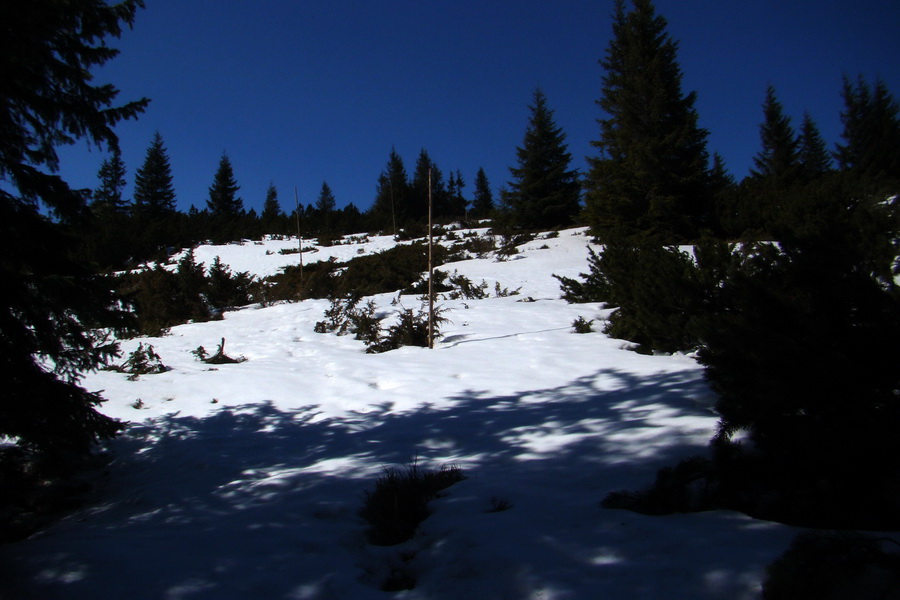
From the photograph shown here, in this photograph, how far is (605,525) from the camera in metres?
2.09

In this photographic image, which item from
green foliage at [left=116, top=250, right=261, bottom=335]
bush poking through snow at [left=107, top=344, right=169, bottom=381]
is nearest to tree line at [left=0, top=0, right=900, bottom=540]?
bush poking through snow at [left=107, top=344, right=169, bottom=381]

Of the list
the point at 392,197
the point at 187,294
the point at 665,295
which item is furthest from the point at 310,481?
the point at 392,197

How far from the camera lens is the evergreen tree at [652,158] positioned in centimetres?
1625

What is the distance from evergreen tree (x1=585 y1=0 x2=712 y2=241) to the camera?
16.2 metres

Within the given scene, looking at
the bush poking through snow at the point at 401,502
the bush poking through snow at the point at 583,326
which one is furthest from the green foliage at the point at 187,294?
the bush poking through snow at the point at 401,502

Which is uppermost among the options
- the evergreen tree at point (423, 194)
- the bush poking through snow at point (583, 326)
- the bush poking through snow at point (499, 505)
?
the evergreen tree at point (423, 194)

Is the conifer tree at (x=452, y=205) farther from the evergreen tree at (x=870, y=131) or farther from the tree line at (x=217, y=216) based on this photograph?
the evergreen tree at (x=870, y=131)

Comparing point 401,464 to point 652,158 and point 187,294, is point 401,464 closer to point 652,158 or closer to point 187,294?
point 187,294

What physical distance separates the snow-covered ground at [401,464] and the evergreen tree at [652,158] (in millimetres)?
10743

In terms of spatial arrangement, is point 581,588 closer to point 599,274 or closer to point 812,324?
point 812,324

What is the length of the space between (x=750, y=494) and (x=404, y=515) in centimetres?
177

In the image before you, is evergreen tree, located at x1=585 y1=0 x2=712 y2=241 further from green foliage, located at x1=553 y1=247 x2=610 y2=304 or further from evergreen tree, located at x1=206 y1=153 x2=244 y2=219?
evergreen tree, located at x1=206 y1=153 x2=244 y2=219

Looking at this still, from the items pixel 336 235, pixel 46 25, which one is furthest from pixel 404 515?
pixel 336 235

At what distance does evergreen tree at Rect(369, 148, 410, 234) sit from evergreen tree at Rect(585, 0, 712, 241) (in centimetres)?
1959
